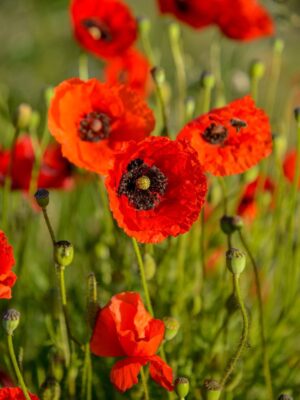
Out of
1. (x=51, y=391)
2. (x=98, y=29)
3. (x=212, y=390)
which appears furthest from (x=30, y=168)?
(x=212, y=390)

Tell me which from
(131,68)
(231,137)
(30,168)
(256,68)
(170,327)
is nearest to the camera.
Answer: (170,327)

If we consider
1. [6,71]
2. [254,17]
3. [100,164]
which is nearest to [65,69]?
[6,71]

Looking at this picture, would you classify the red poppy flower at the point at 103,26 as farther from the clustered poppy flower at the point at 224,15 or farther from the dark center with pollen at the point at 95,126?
the dark center with pollen at the point at 95,126

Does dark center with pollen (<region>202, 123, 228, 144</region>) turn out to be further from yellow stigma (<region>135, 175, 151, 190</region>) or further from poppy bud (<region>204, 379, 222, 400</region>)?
poppy bud (<region>204, 379, 222, 400</region>)

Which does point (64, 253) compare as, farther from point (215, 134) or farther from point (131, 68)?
point (131, 68)

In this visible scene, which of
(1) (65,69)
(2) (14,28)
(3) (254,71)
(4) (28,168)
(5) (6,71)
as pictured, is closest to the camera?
(3) (254,71)

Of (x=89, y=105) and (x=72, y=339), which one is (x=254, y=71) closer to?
(x=89, y=105)
